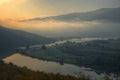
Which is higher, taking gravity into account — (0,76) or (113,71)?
(0,76)

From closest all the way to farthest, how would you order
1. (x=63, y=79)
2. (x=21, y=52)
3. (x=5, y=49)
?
(x=63, y=79)
(x=21, y=52)
(x=5, y=49)

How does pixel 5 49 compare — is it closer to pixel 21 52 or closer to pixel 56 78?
pixel 21 52

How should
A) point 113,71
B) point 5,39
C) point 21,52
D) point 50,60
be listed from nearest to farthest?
point 113,71 → point 50,60 → point 21,52 → point 5,39

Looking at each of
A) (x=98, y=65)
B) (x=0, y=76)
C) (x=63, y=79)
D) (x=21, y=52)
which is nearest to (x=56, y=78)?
(x=63, y=79)

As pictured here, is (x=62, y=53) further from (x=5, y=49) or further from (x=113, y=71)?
(x=113, y=71)

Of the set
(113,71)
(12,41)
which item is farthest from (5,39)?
(113,71)

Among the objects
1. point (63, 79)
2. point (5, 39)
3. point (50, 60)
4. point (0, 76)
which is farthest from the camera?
point (5, 39)

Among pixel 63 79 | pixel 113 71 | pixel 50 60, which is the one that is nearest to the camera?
pixel 63 79

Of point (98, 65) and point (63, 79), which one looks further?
point (98, 65)

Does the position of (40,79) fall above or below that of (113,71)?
above
